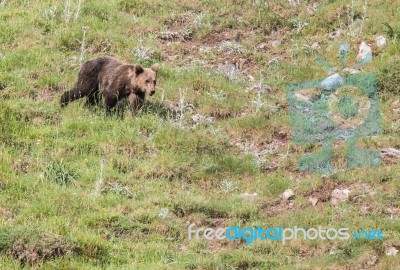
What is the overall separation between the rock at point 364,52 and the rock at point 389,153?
2.67 metres

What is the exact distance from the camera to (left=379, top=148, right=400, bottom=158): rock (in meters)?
10.0

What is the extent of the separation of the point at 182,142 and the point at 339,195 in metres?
2.41

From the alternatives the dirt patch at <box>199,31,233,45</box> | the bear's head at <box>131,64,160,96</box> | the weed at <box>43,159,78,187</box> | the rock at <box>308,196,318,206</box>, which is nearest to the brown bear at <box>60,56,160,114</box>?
the bear's head at <box>131,64,160,96</box>

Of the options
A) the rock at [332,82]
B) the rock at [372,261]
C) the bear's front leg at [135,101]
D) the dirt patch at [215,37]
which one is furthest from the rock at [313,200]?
Result: the dirt patch at [215,37]

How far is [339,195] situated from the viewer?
912 centimetres

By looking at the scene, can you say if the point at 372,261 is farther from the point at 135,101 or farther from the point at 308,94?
the point at 135,101

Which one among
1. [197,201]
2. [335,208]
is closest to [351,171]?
[335,208]

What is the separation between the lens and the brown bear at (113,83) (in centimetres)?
1157

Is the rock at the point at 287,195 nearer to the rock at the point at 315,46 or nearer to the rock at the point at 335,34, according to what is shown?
the rock at the point at 315,46

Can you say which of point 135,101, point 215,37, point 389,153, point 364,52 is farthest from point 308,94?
point 215,37

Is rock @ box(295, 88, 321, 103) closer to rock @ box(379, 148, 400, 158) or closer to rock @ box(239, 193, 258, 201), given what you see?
rock @ box(379, 148, 400, 158)

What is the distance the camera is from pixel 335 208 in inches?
346

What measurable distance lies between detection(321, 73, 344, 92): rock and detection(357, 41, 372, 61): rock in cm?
60

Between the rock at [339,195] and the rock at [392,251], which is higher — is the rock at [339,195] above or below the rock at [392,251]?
below
